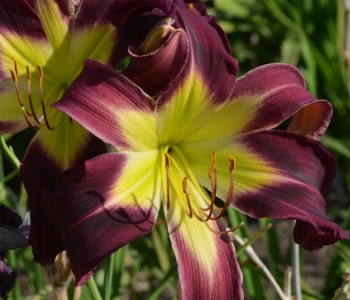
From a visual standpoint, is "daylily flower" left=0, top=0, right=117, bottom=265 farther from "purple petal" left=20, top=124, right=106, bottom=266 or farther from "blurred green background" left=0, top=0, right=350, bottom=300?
"blurred green background" left=0, top=0, right=350, bottom=300

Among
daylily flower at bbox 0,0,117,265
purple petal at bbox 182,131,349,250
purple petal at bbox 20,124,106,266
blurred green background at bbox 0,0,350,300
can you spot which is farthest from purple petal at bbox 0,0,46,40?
blurred green background at bbox 0,0,350,300

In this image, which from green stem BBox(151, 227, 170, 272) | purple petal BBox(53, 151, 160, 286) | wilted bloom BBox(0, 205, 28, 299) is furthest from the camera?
green stem BBox(151, 227, 170, 272)

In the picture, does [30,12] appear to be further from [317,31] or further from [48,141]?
[317,31]

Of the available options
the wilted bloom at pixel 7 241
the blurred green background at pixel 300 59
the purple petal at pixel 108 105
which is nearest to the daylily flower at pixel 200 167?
the purple petal at pixel 108 105

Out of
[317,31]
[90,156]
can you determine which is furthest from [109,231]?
[317,31]

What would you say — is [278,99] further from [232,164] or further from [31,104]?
[31,104]

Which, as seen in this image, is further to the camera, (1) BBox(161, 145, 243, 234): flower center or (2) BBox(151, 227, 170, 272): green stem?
(2) BBox(151, 227, 170, 272): green stem
